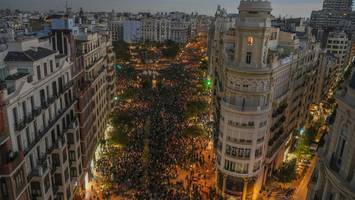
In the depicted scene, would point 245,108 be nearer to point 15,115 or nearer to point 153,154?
point 153,154

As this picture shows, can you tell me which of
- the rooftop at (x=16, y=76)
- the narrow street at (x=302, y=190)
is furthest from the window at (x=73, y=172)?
the narrow street at (x=302, y=190)

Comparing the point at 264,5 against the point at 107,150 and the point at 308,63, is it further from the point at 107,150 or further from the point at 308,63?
the point at 107,150

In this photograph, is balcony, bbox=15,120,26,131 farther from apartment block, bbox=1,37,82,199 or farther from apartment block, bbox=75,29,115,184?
apartment block, bbox=75,29,115,184

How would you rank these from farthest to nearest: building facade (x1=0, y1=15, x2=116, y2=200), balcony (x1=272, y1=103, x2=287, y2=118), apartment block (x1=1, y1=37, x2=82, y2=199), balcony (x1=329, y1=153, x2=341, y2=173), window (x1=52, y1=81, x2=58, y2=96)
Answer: balcony (x1=272, y1=103, x2=287, y2=118)
window (x1=52, y1=81, x2=58, y2=96)
apartment block (x1=1, y1=37, x2=82, y2=199)
building facade (x1=0, y1=15, x2=116, y2=200)
balcony (x1=329, y1=153, x2=341, y2=173)

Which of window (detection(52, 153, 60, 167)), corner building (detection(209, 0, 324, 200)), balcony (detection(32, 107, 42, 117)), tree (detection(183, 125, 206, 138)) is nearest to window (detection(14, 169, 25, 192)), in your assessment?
balcony (detection(32, 107, 42, 117))

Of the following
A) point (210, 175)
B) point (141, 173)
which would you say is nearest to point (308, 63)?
point (210, 175)
